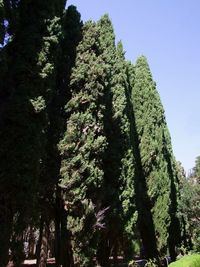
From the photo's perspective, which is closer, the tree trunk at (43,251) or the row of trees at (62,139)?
the row of trees at (62,139)

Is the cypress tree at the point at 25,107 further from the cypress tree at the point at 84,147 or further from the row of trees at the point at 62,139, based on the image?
the cypress tree at the point at 84,147

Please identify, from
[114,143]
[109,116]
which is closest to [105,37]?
[109,116]

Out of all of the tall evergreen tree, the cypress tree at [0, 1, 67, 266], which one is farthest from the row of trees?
the tall evergreen tree

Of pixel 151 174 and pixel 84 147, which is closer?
pixel 84 147

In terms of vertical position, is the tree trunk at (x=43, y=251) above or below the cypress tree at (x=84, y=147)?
below

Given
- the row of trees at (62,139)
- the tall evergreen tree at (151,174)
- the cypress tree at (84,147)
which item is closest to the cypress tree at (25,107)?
the row of trees at (62,139)

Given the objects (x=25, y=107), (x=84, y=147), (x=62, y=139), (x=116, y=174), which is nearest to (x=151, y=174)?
(x=116, y=174)

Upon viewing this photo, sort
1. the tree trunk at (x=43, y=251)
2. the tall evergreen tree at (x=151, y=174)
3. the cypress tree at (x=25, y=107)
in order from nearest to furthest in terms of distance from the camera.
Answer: the cypress tree at (x=25, y=107) < the tree trunk at (x=43, y=251) < the tall evergreen tree at (x=151, y=174)

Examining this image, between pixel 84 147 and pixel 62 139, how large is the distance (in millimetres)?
802

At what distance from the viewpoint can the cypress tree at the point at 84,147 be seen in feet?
37.1

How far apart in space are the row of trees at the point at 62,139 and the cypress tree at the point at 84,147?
34 millimetres

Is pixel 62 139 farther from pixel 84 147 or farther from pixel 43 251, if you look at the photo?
pixel 43 251

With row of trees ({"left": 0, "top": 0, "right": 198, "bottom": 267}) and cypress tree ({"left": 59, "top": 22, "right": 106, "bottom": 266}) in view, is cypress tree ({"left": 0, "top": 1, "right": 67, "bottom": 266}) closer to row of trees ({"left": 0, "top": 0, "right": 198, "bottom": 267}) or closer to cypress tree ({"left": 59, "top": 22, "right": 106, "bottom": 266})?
row of trees ({"left": 0, "top": 0, "right": 198, "bottom": 267})

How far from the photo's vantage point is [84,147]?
39.3ft
